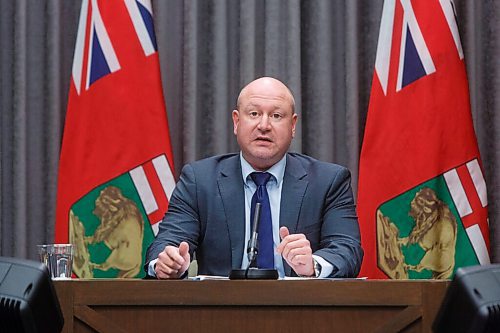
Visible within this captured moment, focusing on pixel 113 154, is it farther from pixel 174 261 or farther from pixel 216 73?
pixel 174 261

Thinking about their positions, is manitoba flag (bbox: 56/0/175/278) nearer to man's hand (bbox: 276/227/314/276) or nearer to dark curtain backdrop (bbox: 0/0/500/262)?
dark curtain backdrop (bbox: 0/0/500/262)

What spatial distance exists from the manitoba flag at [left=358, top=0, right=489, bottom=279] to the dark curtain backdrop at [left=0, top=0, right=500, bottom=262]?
430 millimetres

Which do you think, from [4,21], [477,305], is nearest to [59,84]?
[4,21]

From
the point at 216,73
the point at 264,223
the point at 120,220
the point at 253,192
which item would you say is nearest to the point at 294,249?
the point at 264,223

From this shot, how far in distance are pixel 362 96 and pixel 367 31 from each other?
34 centimetres

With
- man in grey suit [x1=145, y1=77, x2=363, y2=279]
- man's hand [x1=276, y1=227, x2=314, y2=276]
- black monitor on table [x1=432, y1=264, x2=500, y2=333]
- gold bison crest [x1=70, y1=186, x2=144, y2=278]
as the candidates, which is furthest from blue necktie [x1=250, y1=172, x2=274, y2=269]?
black monitor on table [x1=432, y1=264, x2=500, y2=333]

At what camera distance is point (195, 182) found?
326cm

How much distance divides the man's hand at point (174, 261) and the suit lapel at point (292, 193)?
648 mm

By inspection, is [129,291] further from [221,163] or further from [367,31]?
[367,31]

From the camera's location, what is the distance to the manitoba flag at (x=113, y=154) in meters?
3.94

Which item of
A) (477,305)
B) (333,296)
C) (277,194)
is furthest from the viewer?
(277,194)

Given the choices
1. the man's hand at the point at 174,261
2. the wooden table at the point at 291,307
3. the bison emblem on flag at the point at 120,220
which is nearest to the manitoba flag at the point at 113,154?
the bison emblem on flag at the point at 120,220

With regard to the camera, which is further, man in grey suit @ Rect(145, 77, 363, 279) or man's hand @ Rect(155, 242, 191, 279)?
man in grey suit @ Rect(145, 77, 363, 279)

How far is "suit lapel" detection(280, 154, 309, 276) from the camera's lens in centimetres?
314
